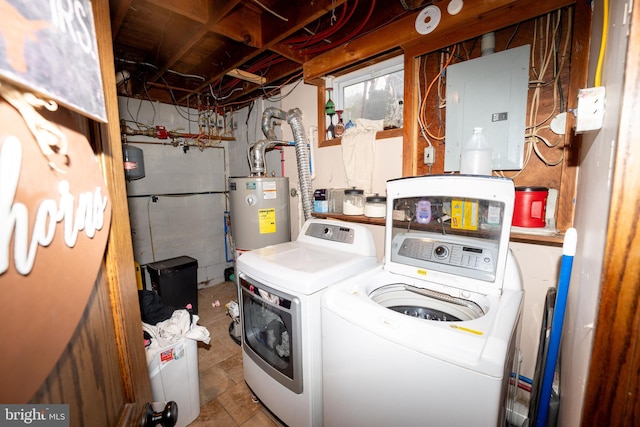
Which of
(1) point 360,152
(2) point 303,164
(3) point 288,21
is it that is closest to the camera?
(3) point 288,21

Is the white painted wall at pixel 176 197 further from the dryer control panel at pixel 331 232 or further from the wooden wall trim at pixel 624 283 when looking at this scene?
the wooden wall trim at pixel 624 283

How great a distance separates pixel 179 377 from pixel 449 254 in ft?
5.49

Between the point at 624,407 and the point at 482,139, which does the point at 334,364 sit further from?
the point at 482,139

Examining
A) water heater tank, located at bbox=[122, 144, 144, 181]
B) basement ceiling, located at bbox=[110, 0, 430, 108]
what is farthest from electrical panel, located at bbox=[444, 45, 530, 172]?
water heater tank, located at bbox=[122, 144, 144, 181]

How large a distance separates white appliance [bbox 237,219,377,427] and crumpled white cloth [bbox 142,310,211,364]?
309mm

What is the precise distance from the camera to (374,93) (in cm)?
220

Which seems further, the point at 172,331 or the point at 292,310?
the point at 172,331

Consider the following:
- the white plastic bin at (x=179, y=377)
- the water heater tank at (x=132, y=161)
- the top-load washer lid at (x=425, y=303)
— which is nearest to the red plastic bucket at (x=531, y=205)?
the top-load washer lid at (x=425, y=303)

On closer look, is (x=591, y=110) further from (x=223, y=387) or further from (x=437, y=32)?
(x=223, y=387)

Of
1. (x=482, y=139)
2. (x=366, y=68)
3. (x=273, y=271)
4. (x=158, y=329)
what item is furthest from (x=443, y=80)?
(x=158, y=329)

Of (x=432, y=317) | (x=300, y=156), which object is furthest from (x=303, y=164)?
(x=432, y=317)

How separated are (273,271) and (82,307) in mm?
1027

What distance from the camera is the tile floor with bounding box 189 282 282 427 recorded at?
1650mm

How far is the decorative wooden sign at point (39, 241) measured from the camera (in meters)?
0.27
